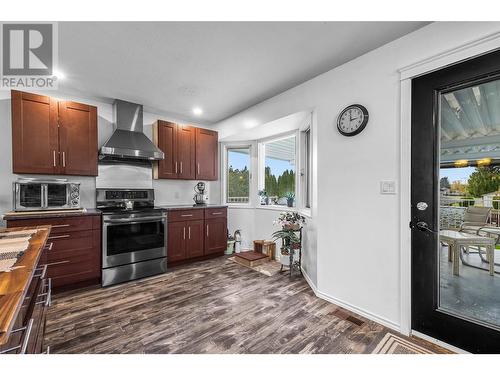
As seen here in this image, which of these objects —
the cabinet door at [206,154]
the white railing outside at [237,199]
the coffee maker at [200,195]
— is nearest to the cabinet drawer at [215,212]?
the coffee maker at [200,195]

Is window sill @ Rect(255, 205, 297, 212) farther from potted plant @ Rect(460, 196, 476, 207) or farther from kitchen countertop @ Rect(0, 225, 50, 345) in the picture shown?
kitchen countertop @ Rect(0, 225, 50, 345)

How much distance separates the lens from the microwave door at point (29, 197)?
251cm

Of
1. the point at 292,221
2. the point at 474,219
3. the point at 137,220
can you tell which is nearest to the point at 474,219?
the point at 474,219

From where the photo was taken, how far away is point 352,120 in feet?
7.20

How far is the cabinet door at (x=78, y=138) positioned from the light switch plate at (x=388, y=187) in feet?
11.2

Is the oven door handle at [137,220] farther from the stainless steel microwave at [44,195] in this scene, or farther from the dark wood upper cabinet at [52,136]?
the dark wood upper cabinet at [52,136]

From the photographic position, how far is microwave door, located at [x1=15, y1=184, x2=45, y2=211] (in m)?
2.51

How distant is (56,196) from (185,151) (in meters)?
1.82

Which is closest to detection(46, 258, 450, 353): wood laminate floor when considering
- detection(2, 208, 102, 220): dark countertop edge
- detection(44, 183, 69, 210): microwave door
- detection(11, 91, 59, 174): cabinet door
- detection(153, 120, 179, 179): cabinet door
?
detection(2, 208, 102, 220): dark countertop edge

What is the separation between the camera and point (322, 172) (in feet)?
8.12

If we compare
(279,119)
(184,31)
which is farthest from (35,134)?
(279,119)
